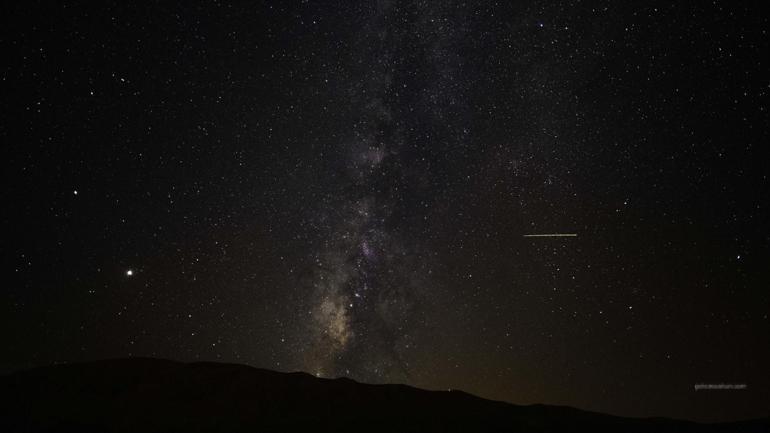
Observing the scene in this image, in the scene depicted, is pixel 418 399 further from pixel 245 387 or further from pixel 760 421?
pixel 760 421

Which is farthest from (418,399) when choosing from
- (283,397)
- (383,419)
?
(283,397)

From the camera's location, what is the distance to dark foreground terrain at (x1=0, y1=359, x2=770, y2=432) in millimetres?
9883

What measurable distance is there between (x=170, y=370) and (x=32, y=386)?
113 inches

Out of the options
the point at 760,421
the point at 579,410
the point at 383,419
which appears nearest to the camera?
the point at 383,419

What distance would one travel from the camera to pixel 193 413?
10578mm

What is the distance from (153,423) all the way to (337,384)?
4.16 metres

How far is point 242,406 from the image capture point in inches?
432

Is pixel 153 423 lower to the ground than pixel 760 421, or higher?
lower

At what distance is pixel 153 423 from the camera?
33.0 feet

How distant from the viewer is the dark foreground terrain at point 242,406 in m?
9.88

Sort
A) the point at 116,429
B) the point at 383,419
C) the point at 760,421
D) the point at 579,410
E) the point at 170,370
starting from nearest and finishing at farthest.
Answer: the point at 116,429
the point at 383,419
the point at 760,421
the point at 579,410
the point at 170,370

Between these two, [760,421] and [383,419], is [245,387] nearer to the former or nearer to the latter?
[383,419]

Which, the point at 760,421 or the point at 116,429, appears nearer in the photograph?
the point at 116,429

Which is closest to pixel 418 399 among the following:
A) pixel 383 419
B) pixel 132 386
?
pixel 383 419
